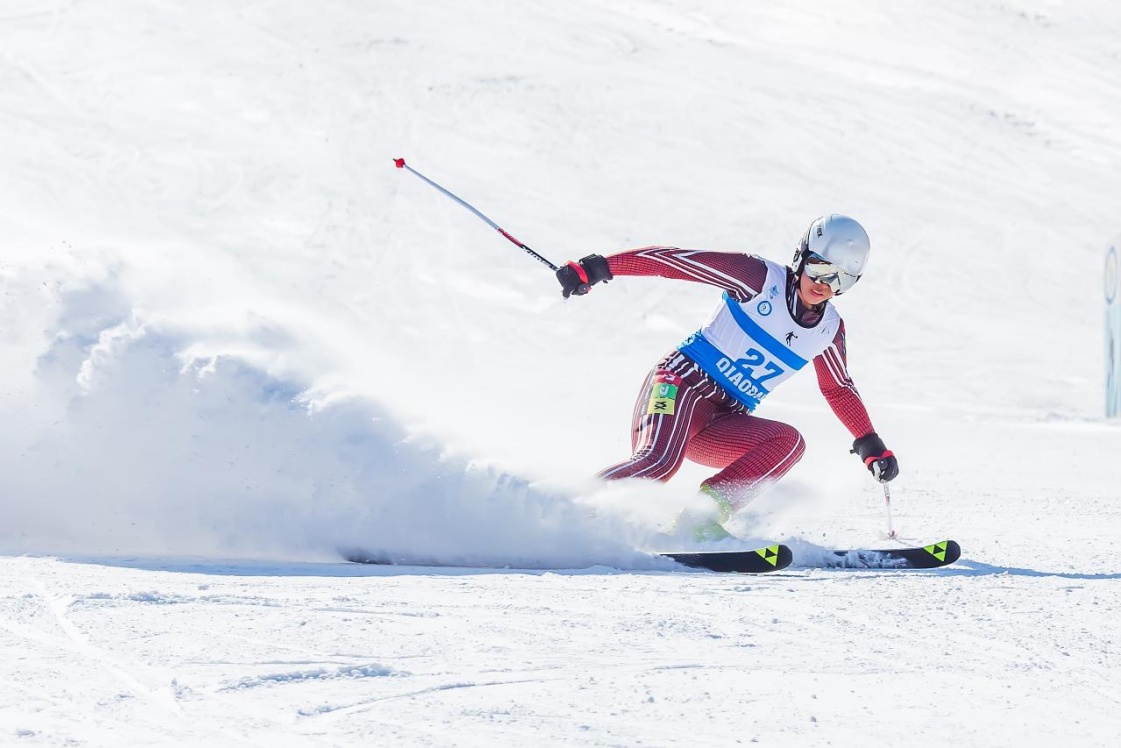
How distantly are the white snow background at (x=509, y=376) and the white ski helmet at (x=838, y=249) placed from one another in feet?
3.39

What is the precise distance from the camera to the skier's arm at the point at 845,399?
562cm

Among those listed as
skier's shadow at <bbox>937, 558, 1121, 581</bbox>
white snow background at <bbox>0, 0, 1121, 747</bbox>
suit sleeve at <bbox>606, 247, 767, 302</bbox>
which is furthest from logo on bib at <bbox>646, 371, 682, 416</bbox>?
skier's shadow at <bbox>937, 558, 1121, 581</bbox>

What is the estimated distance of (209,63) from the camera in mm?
23828

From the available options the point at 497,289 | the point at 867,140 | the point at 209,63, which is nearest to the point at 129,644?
the point at 497,289

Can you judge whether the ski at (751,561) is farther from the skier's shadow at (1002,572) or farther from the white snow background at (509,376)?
the skier's shadow at (1002,572)

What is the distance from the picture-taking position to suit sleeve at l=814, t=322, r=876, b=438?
5688 mm

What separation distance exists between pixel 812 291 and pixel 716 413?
67 cm

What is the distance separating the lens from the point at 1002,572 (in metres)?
4.87

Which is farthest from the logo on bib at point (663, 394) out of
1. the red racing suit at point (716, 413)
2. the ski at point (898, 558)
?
the ski at point (898, 558)

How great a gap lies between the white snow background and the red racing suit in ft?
0.64

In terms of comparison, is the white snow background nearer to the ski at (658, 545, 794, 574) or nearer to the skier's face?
the ski at (658, 545, 794, 574)

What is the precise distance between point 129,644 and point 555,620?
1085 mm

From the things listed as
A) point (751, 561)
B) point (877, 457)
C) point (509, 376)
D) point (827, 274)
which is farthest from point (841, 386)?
point (509, 376)

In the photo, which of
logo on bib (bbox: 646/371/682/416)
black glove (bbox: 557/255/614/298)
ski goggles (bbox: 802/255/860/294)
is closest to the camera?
black glove (bbox: 557/255/614/298)
